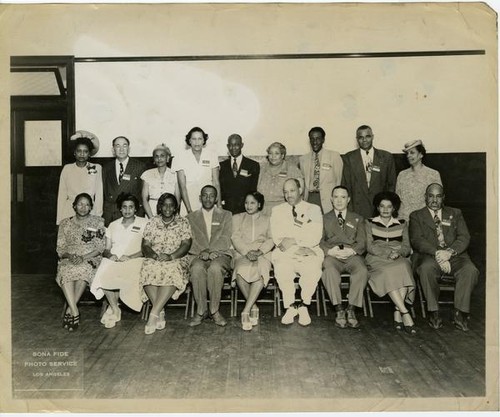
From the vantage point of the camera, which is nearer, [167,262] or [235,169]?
[167,262]

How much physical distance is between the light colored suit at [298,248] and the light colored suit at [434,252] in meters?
0.81

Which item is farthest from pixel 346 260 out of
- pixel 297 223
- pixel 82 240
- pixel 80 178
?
pixel 80 178

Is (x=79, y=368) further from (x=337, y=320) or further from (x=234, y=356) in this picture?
(x=337, y=320)

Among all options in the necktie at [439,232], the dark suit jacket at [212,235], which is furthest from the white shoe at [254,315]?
the necktie at [439,232]

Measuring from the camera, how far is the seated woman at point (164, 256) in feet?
14.0

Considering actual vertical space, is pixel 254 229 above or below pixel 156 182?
below

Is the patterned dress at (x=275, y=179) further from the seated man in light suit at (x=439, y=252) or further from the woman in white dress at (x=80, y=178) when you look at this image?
the woman in white dress at (x=80, y=178)

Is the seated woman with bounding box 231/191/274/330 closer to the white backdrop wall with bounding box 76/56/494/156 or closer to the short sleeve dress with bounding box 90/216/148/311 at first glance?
the white backdrop wall with bounding box 76/56/494/156

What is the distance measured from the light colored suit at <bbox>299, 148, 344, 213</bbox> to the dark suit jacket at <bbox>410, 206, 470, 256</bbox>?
0.73 m

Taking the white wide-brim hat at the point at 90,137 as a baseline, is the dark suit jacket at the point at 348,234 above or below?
below

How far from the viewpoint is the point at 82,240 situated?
14.6 feet

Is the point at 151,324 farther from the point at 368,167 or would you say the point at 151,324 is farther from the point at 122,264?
the point at 368,167

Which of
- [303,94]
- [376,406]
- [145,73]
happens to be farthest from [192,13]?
[376,406]

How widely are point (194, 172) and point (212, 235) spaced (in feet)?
1.98
